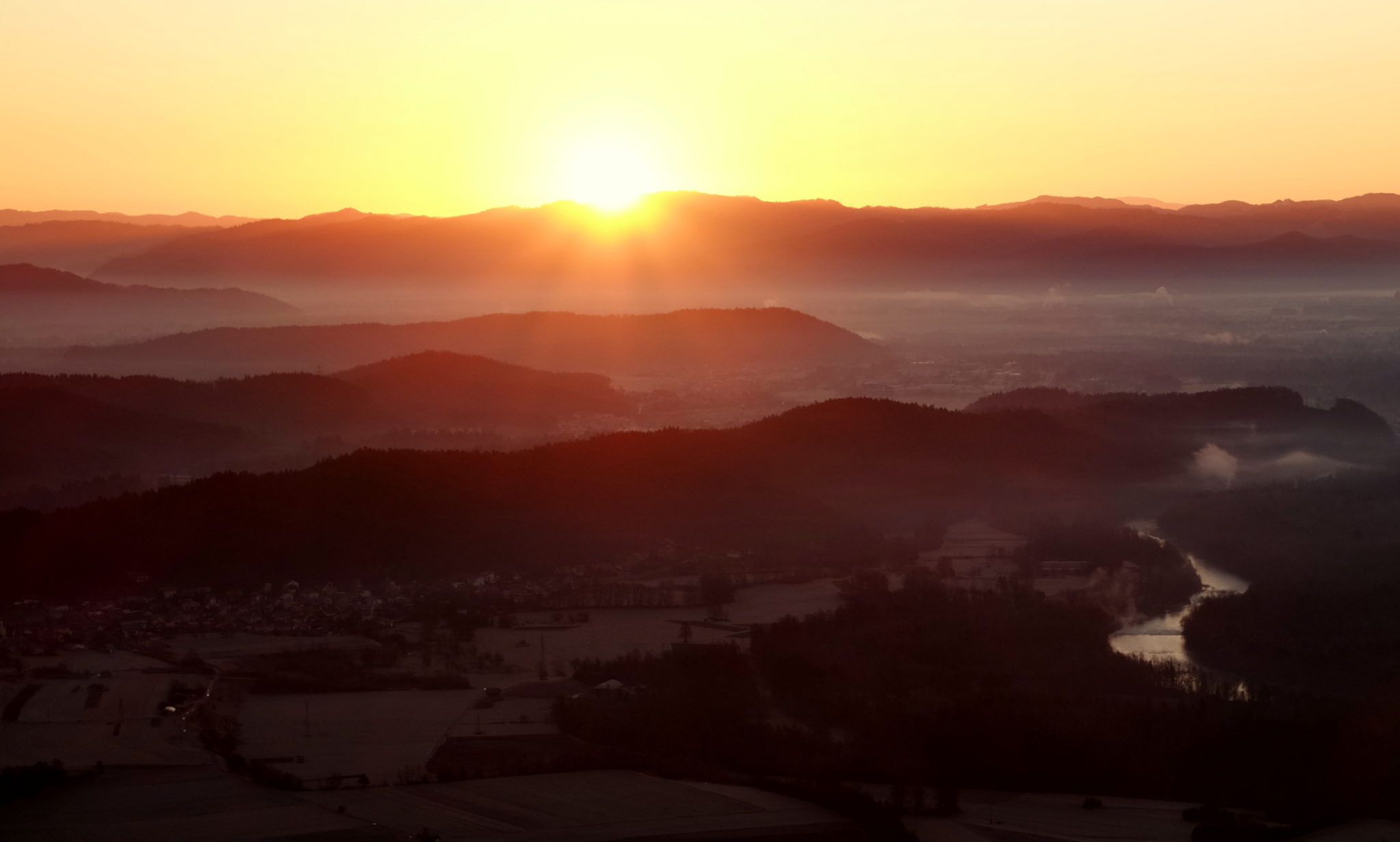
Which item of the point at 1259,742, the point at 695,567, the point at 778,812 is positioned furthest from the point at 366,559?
the point at 1259,742

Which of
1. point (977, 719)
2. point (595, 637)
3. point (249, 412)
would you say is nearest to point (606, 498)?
point (595, 637)

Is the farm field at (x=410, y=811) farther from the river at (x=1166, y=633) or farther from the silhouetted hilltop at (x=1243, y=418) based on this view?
the silhouetted hilltop at (x=1243, y=418)

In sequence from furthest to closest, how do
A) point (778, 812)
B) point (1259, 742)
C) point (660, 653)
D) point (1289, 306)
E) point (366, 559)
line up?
point (1289, 306), point (366, 559), point (660, 653), point (1259, 742), point (778, 812)

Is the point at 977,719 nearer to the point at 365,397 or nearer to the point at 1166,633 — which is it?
the point at 1166,633

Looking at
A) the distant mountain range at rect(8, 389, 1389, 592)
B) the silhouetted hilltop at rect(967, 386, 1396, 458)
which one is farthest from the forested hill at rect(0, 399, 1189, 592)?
the silhouetted hilltop at rect(967, 386, 1396, 458)

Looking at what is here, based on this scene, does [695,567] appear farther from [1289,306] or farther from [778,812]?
[1289,306]

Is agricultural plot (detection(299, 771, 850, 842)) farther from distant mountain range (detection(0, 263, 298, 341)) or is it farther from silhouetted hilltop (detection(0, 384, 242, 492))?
distant mountain range (detection(0, 263, 298, 341))
